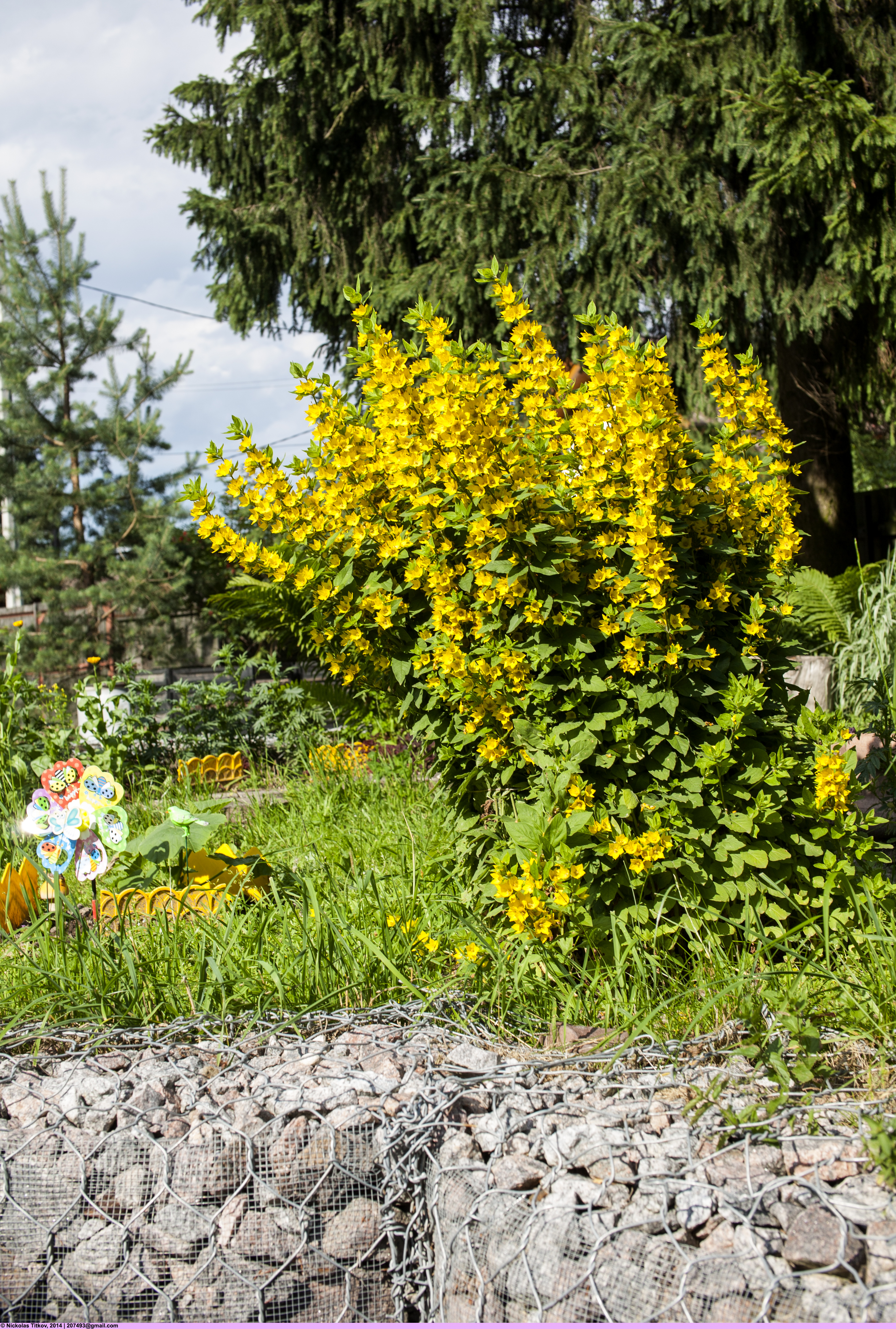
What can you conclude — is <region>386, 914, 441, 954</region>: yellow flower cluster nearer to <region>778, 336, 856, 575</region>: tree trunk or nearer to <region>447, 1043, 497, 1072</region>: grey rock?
<region>447, 1043, 497, 1072</region>: grey rock

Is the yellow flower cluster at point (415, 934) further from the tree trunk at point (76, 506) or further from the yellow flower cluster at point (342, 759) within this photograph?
the tree trunk at point (76, 506)

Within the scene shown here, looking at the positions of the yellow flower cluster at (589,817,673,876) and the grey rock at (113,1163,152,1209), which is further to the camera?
the yellow flower cluster at (589,817,673,876)

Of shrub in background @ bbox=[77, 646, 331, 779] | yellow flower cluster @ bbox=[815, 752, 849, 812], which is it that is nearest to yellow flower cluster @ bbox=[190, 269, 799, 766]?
yellow flower cluster @ bbox=[815, 752, 849, 812]

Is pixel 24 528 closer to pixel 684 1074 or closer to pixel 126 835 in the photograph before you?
pixel 126 835

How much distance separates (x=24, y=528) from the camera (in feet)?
26.3

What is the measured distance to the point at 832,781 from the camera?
6.15 feet

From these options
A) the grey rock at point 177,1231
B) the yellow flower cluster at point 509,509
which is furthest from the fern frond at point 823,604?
the grey rock at point 177,1231

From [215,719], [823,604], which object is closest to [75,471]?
[215,719]

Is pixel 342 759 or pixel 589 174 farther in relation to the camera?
pixel 589 174

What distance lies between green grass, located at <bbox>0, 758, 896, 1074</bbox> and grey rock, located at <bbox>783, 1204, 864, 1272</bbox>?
32 centimetres

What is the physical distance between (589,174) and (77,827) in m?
4.68

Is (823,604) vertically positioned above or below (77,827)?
above

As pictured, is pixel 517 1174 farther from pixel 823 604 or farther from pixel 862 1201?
pixel 823 604

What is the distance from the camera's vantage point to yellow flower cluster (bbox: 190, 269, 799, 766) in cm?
187
